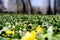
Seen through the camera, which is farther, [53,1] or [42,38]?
[53,1]

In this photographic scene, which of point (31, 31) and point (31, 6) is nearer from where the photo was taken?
point (31, 31)

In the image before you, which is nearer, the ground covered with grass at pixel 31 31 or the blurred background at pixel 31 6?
the ground covered with grass at pixel 31 31

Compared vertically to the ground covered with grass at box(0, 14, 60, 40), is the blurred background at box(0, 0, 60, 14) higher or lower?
lower

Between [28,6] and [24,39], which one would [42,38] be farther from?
[28,6]

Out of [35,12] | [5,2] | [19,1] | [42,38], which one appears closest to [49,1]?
[35,12]

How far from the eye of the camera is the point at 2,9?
8477 mm

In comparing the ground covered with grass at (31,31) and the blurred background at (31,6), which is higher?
the ground covered with grass at (31,31)

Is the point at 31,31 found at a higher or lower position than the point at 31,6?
higher

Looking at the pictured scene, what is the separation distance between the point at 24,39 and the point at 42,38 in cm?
8

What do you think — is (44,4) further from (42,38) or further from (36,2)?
(42,38)

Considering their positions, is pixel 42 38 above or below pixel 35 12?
above

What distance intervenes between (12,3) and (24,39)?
8.01m

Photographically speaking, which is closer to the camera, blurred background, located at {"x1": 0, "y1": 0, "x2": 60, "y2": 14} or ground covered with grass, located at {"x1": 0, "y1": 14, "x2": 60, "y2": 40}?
ground covered with grass, located at {"x1": 0, "y1": 14, "x2": 60, "y2": 40}

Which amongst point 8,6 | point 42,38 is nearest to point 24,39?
point 42,38
